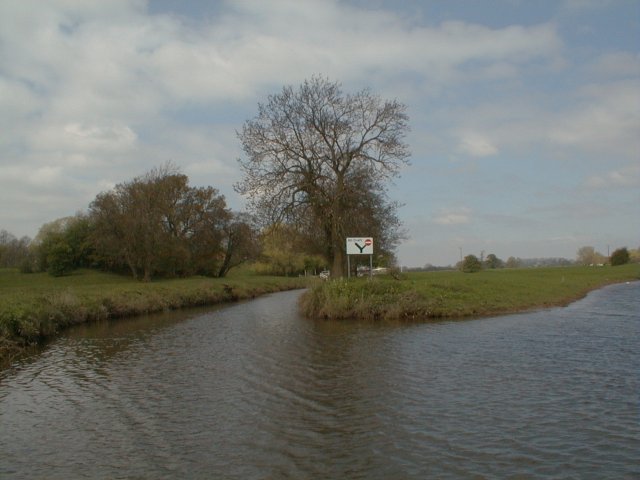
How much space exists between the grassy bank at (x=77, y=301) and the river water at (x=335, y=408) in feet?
4.91

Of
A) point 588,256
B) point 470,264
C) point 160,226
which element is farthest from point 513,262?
point 160,226

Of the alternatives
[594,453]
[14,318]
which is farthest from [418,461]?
[14,318]

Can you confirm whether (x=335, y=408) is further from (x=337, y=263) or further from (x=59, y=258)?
(x=59, y=258)

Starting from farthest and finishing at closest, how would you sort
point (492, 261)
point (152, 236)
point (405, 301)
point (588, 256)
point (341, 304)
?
1. point (588, 256)
2. point (492, 261)
3. point (152, 236)
4. point (341, 304)
5. point (405, 301)

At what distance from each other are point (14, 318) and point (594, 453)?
670 inches

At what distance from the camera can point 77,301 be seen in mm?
24312

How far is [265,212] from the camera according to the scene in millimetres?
29703

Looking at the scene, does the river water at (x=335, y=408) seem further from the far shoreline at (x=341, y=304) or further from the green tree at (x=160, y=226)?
the green tree at (x=160, y=226)

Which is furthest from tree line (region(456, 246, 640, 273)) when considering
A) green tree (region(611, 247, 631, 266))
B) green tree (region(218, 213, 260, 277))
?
green tree (region(218, 213, 260, 277))

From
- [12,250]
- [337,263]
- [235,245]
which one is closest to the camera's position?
[337,263]

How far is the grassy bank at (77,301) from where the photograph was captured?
1723 centimetres

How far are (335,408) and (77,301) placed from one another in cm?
1907

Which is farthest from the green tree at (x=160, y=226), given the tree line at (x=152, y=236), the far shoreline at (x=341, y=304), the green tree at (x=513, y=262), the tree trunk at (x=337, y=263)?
the green tree at (x=513, y=262)

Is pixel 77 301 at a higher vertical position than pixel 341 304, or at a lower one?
higher
